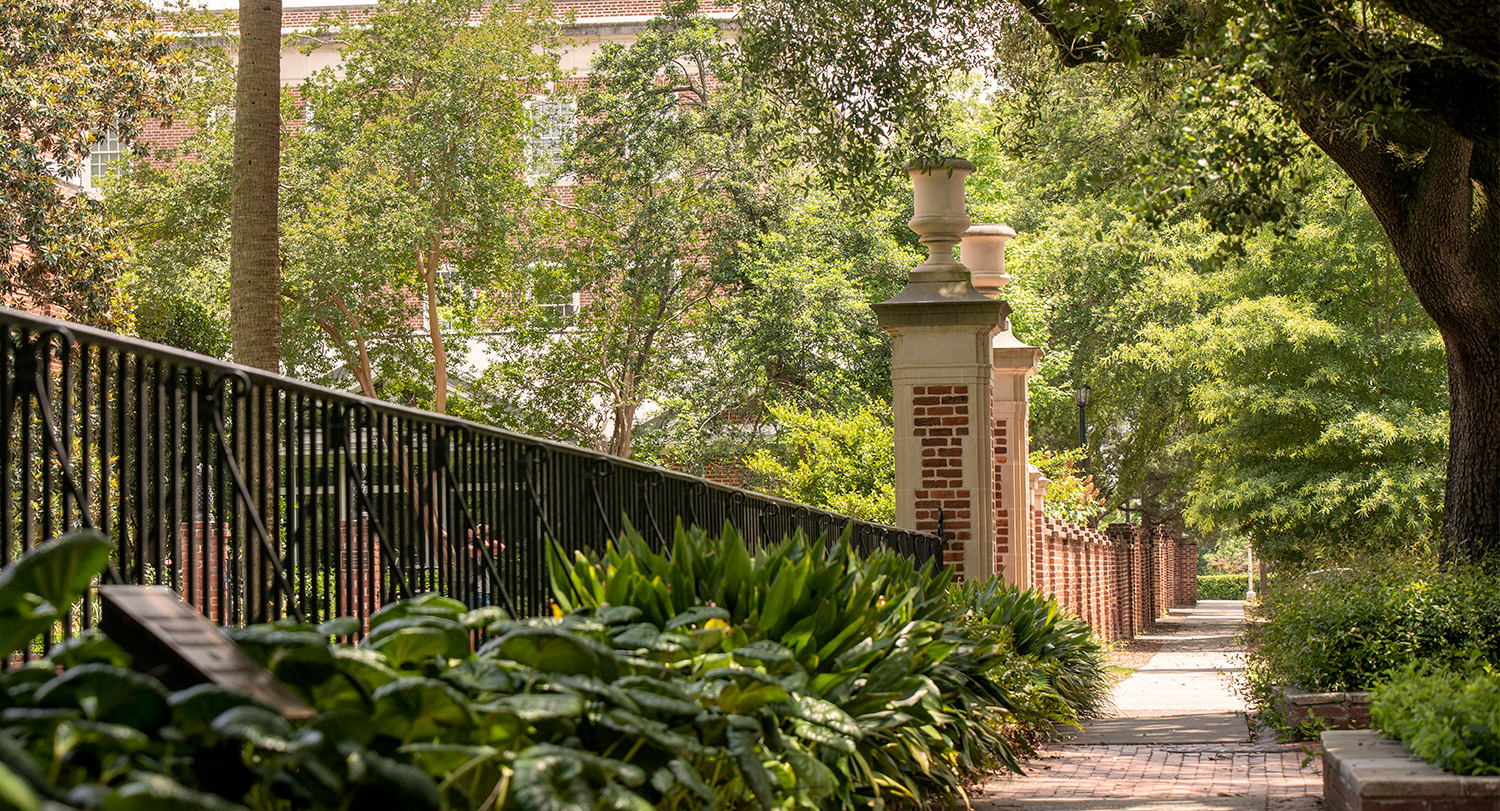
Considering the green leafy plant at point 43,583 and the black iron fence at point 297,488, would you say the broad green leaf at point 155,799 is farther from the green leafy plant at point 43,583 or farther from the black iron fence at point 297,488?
the black iron fence at point 297,488

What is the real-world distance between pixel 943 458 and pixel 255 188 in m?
6.13

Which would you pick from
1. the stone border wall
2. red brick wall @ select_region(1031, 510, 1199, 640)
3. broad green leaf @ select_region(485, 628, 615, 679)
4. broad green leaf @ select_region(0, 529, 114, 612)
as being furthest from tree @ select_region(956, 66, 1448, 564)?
broad green leaf @ select_region(0, 529, 114, 612)

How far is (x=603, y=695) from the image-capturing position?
3.40 m

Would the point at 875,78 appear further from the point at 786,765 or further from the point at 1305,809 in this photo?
the point at 786,765

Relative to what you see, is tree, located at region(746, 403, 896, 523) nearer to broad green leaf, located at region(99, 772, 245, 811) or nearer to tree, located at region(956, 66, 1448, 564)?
tree, located at region(956, 66, 1448, 564)

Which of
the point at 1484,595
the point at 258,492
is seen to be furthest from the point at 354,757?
the point at 1484,595

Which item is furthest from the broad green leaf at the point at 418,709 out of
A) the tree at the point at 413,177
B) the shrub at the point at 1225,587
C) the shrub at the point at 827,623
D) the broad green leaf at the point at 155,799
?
the shrub at the point at 1225,587

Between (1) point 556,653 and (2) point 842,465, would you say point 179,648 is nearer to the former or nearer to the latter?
(1) point 556,653

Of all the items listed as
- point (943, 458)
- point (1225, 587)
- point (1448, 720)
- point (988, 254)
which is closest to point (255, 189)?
point (943, 458)

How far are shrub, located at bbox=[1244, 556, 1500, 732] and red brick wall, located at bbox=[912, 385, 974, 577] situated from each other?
2836mm

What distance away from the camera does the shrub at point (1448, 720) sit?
17.5 ft

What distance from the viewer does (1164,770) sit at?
8289mm

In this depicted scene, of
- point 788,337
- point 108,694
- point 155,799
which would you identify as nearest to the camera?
point 155,799

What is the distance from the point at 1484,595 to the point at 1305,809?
3.79 metres
